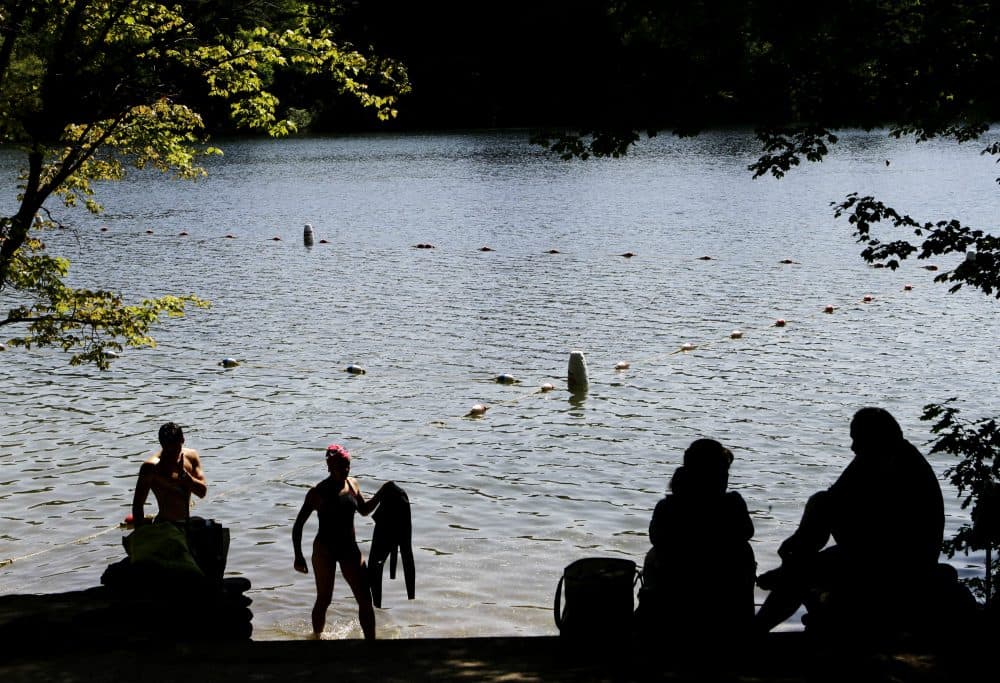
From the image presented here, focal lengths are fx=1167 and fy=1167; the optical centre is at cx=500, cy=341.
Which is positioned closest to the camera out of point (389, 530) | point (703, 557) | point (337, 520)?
point (703, 557)

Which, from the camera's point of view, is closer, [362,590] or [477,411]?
[362,590]

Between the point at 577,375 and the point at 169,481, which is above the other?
the point at 169,481

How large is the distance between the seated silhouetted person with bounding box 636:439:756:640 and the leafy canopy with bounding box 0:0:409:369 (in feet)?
25.4

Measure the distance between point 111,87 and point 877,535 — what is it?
10.2 m

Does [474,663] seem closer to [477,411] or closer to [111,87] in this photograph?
[111,87]

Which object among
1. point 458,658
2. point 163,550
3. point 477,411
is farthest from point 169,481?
point 477,411

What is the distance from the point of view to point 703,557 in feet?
26.1

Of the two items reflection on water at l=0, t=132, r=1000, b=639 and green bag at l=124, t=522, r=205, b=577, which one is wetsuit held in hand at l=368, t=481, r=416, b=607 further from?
green bag at l=124, t=522, r=205, b=577

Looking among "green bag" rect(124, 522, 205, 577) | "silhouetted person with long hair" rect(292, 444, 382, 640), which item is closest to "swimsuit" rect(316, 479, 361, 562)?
"silhouetted person with long hair" rect(292, 444, 382, 640)

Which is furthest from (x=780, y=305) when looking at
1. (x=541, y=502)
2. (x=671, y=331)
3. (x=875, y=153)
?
(x=875, y=153)

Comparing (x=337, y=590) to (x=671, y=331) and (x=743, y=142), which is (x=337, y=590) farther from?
(x=743, y=142)

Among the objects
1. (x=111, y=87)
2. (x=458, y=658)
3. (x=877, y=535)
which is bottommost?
(x=458, y=658)

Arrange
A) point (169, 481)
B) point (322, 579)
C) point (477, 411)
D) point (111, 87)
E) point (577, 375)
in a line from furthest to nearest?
point (577, 375) → point (477, 411) → point (111, 87) → point (169, 481) → point (322, 579)

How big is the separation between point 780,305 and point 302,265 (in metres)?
17.8
